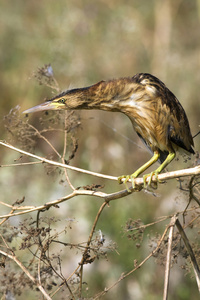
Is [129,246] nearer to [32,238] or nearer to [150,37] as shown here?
[32,238]

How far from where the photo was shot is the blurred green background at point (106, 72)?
441 centimetres

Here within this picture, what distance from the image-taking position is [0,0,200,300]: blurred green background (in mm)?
4414

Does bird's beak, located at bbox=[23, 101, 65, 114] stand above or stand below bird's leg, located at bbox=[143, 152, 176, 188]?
above

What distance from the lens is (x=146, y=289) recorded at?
13.8 feet

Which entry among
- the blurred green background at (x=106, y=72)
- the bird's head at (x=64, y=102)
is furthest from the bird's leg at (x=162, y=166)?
the blurred green background at (x=106, y=72)

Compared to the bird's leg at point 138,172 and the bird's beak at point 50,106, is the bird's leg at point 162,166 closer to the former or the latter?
the bird's leg at point 138,172

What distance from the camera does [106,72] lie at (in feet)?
19.8

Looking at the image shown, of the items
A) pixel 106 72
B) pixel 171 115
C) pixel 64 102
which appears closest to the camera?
pixel 64 102

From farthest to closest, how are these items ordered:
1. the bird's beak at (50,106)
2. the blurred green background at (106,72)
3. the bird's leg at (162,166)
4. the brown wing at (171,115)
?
the blurred green background at (106,72) < the brown wing at (171,115) < the bird's beak at (50,106) < the bird's leg at (162,166)

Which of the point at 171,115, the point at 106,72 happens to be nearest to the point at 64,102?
the point at 171,115

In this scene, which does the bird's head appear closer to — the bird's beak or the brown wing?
the bird's beak

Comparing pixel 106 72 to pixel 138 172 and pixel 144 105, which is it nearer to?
pixel 144 105

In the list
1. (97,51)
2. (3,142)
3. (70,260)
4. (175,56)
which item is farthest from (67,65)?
(3,142)

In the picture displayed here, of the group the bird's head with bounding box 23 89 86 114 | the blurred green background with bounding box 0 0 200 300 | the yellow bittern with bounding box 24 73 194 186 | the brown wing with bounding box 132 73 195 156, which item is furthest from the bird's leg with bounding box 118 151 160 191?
the blurred green background with bounding box 0 0 200 300
